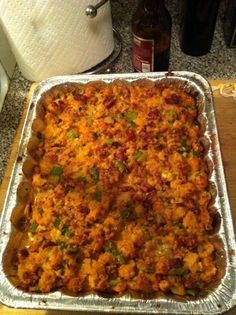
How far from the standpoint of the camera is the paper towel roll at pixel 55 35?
1.09 metres

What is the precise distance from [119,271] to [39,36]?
0.77 meters

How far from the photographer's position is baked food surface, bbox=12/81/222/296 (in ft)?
2.92

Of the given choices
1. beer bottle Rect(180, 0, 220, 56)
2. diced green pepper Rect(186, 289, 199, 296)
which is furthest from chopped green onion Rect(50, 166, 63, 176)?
beer bottle Rect(180, 0, 220, 56)

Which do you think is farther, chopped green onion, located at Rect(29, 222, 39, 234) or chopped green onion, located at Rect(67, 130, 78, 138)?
chopped green onion, located at Rect(67, 130, 78, 138)

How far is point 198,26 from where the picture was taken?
1271 millimetres

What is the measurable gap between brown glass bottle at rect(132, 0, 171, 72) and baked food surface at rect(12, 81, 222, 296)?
0.34ft

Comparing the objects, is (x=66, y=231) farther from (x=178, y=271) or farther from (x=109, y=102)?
(x=109, y=102)

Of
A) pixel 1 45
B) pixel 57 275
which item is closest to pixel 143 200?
pixel 57 275

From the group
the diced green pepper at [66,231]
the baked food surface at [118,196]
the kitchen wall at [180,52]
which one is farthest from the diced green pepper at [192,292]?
the kitchen wall at [180,52]

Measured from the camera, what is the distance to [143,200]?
Result: 99cm

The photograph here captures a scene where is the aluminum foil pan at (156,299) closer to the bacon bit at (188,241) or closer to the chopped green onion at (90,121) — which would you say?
the bacon bit at (188,241)

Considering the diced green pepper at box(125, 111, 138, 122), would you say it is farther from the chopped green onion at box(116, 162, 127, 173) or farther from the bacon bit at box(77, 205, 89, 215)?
the bacon bit at box(77, 205, 89, 215)

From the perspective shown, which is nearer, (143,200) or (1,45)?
(143,200)

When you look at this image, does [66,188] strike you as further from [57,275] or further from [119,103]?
[119,103]
